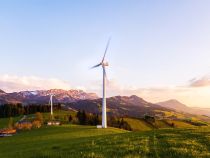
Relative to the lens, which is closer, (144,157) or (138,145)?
(144,157)

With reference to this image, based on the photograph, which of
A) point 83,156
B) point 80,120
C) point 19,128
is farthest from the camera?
point 80,120

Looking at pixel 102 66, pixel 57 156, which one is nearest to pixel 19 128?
pixel 102 66

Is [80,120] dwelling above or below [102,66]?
below

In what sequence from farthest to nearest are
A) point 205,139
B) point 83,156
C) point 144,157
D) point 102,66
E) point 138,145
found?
point 102,66, point 205,139, point 138,145, point 83,156, point 144,157

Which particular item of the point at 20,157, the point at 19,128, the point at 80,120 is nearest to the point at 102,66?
the point at 19,128

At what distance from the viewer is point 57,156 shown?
29.7 meters

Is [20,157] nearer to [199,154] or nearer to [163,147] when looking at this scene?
[163,147]

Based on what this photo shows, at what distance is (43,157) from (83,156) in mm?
4603

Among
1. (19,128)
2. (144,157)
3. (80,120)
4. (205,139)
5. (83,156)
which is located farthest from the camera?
(80,120)

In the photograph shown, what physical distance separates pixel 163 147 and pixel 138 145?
106 inches

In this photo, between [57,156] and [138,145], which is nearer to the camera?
[57,156]

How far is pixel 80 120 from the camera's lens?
19388 centimetres

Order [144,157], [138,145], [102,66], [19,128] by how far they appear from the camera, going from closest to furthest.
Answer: [144,157] → [138,145] → [102,66] → [19,128]

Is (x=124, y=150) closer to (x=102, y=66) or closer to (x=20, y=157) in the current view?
(x=20, y=157)
